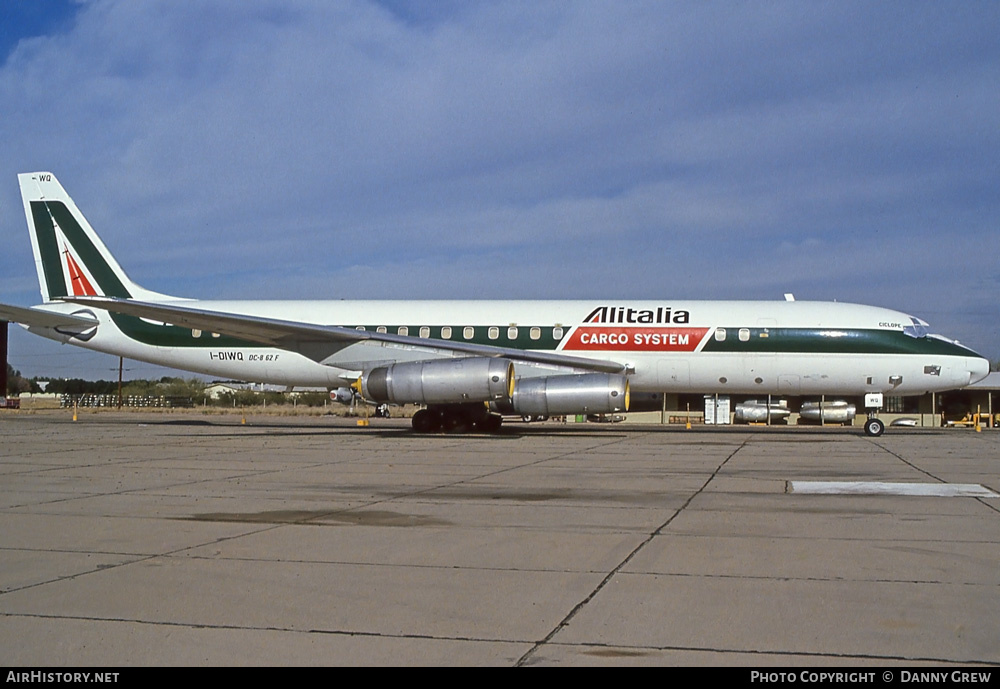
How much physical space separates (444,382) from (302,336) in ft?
13.9

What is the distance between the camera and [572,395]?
1964 centimetres

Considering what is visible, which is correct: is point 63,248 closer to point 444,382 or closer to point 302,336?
point 302,336

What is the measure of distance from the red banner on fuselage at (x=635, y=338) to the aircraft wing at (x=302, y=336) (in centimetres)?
44

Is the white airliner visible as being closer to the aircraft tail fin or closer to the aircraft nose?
the aircraft nose

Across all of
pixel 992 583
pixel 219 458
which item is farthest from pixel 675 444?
pixel 992 583

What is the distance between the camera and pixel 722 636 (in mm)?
4320

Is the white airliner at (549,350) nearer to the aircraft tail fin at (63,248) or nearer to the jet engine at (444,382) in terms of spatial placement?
the jet engine at (444,382)

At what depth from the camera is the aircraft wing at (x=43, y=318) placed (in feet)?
76.9

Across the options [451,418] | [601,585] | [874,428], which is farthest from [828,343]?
[601,585]

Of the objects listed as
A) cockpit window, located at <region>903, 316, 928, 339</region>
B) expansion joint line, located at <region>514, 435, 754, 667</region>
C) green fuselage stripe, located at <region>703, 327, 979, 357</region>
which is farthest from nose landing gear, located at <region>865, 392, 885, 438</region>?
expansion joint line, located at <region>514, 435, 754, 667</region>

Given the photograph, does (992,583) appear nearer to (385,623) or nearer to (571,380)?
(385,623)

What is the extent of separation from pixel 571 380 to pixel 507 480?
8.83 m

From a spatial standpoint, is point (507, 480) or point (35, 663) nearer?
point (35, 663)

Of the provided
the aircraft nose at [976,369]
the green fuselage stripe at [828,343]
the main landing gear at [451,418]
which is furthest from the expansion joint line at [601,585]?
the aircraft nose at [976,369]
